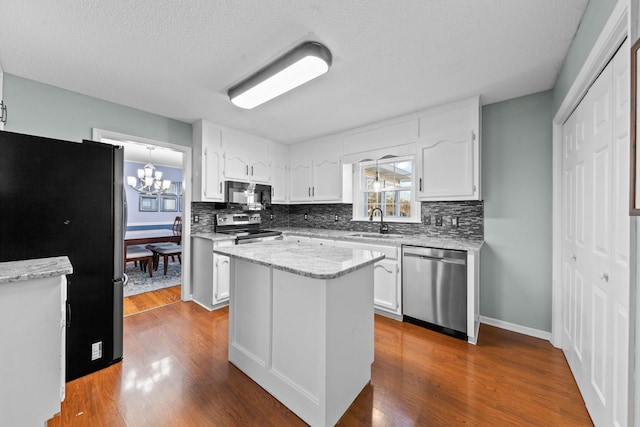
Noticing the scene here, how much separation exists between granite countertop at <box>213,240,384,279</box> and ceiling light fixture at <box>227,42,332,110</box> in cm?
135

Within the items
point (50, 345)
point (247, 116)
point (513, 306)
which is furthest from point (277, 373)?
point (247, 116)

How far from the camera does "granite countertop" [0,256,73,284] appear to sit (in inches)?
43.0

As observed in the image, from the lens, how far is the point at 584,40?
60.6 inches

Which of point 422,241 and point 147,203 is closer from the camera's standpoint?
point 422,241

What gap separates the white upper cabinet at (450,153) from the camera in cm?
266

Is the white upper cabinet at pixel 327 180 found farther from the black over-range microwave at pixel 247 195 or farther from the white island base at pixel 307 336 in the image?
the white island base at pixel 307 336

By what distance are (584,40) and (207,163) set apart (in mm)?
→ 3670

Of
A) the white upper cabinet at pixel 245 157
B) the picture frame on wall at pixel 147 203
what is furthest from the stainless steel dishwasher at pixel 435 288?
the picture frame on wall at pixel 147 203

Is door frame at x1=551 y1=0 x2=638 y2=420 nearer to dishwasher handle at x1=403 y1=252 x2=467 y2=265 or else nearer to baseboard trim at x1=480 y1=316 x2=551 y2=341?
baseboard trim at x1=480 y1=316 x2=551 y2=341

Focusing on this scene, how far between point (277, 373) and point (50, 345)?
47.4 inches

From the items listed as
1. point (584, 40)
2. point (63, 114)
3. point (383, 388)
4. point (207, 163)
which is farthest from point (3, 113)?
point (584, 40)

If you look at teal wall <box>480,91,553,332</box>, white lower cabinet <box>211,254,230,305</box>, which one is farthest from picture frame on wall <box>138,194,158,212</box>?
teal wall <box>480,91,553,332</box>

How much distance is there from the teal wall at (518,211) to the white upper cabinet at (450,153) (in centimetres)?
30

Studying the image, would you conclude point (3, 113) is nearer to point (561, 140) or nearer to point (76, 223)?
point (76, 223)
